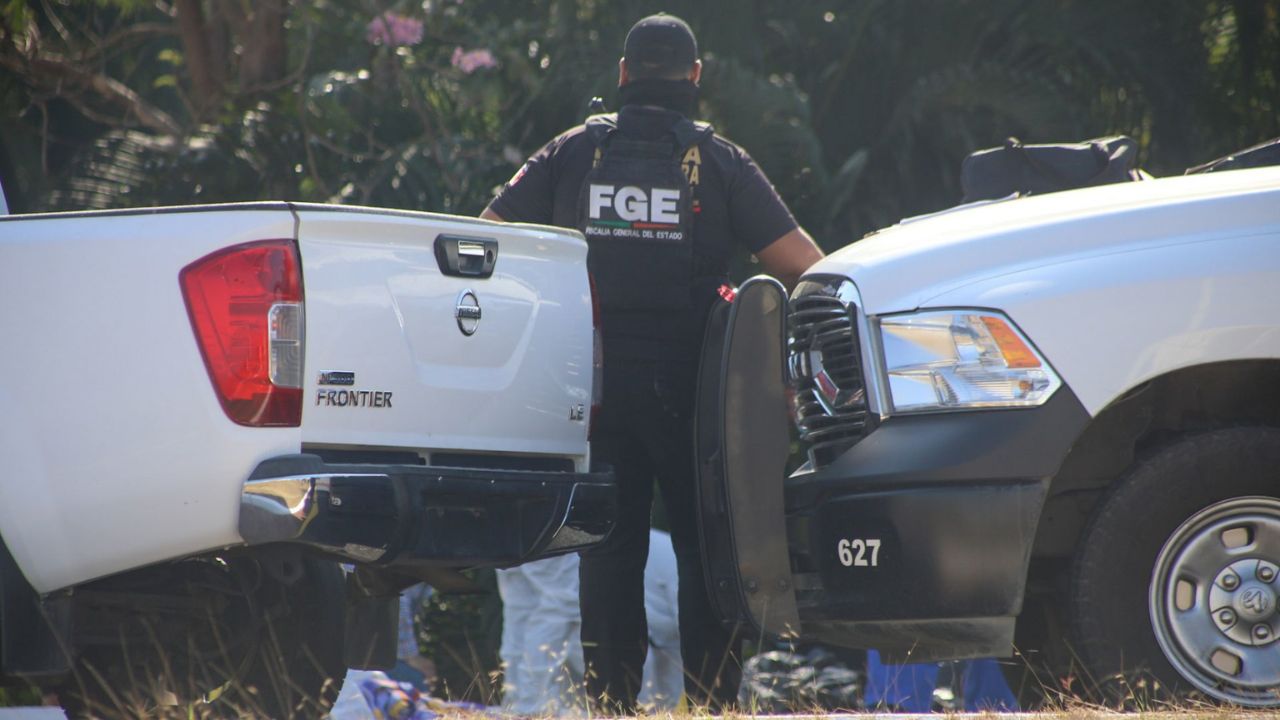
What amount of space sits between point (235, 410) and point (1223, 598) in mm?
2444

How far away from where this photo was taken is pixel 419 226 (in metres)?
3.67

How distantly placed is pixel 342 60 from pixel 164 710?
8041mm

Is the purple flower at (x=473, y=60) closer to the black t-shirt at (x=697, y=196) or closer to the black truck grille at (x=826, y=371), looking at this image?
the black t-shirt at (x=697, y=196)

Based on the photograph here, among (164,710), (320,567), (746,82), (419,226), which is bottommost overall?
(164,710)

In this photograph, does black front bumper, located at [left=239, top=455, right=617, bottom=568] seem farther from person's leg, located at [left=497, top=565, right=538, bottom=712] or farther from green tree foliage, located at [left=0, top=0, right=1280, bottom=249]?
green tree foliage, located at [left=0, top=0, right=1280, bottom=249]

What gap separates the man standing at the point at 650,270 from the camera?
185 inches

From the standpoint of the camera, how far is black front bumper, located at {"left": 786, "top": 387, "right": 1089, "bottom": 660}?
3557mm

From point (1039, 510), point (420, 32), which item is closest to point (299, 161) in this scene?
point (420, 32)

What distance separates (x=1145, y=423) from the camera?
3711 mm

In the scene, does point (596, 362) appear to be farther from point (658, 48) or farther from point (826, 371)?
point (658, 48)

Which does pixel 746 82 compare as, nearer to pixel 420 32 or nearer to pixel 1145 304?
pixel 420 32

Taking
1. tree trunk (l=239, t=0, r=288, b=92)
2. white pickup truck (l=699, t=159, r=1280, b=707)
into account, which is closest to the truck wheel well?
white pickup truck (l=699, t=159, r=1280, b=707)

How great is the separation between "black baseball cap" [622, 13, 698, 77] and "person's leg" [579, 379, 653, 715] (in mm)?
1266

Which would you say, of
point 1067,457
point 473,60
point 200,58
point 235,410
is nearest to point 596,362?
point 235,410
